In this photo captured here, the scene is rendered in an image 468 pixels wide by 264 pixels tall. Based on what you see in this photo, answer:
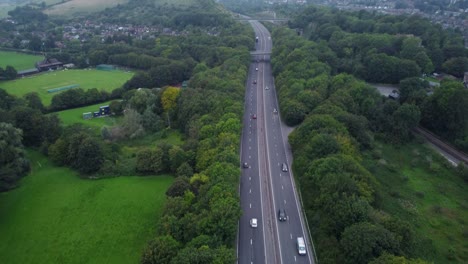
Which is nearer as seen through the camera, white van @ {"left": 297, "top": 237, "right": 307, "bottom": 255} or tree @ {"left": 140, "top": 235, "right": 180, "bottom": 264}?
tree @ {"left": 140, "top": 235, "right": 180, "bottom": 264}

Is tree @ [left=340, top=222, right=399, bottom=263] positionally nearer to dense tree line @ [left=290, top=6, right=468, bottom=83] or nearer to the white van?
the white van

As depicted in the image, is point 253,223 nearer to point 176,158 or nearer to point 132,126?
point 176,158

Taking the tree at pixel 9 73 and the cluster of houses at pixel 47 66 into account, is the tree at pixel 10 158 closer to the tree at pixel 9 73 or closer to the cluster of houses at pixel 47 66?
the tree at pixel 9 73

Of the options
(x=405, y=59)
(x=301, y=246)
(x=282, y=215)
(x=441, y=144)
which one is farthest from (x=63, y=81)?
(x=441, y=144)

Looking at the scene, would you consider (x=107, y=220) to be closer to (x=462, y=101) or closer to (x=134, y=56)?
(x=462, y=101)

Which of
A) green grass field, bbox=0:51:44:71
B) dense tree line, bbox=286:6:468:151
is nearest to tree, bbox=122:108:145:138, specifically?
dense tree line, bbox=286:6:468:151
